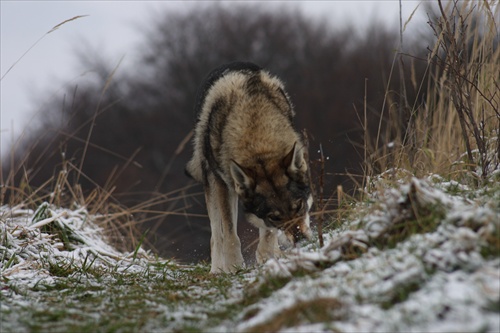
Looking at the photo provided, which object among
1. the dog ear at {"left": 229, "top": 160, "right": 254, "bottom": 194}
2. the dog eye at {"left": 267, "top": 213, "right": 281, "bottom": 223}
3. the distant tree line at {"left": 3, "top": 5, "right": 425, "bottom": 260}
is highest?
the dog ear at {"left": 229, "top": 160, "right": 254, "bottom": 194}

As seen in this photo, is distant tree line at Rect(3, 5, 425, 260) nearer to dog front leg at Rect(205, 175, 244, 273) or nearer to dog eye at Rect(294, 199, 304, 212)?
dog front leg at Rect(205, 175, 244, 273)

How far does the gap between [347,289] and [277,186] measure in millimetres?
2868

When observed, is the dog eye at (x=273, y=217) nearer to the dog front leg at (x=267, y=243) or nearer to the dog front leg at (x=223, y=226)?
the dog front leg at (x=267, y=243)

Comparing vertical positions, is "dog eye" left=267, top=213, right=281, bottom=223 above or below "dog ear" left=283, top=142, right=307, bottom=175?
below

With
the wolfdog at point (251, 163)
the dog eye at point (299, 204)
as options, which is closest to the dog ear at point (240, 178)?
the wolfdog at point (251, 163)

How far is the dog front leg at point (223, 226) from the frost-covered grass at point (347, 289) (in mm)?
1418

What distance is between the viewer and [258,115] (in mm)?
5926

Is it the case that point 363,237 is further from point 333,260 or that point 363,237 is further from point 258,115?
point 258,115

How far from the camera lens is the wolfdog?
18.5 ft

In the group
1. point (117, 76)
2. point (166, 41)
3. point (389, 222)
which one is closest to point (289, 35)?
point (166, 41)

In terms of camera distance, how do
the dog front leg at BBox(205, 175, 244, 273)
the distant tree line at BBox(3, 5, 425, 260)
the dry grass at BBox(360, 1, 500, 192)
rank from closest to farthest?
1. the dry grass at BBox(360, 1, 500, 192)
2. the dog front leg at BBox(205, 175, 244, 273)
3. the distant tree line at BBox(3, 5, 425, 260)

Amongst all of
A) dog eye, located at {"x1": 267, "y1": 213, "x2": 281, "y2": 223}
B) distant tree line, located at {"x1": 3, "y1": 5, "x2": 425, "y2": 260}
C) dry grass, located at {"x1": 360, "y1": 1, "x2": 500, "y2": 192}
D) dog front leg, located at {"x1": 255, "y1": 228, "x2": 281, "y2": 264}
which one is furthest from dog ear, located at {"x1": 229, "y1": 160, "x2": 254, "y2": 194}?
distant tree line, located at {"x1": 3, "y1": 5, "x2": 425, "y2": 260}

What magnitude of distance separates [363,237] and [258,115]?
2.65m

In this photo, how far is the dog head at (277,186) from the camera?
5609 mm
